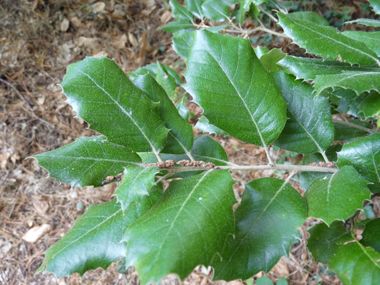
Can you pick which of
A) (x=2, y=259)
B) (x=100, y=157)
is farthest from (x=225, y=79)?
(x=2, y=259)

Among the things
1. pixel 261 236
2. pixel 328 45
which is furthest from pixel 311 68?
pixel 261 236

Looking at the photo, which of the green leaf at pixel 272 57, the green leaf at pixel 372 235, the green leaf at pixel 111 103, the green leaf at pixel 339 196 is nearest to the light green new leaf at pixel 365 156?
the green leaf at pixel 339 196

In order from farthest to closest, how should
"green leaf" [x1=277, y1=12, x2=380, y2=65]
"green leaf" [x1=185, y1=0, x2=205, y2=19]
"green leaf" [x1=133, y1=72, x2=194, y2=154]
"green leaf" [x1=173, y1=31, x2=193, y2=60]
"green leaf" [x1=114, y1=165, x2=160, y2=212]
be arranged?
"green leaf" [x1=185, y1=0, x2=205, y2=19]
"green leaf" [x1=173, y1=31, x2=193, y2=60]
"green leaf" [x1=133, y1=72, x2=194, y2=154]
"green leaf" [x1=277, y1=12, x2=380, y2=65]
"green leaf" [x1=114, y1=165, x2=160, y2=212]

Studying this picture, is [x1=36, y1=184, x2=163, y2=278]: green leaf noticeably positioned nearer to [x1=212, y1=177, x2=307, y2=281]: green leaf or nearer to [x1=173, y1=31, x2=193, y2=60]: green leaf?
[x1=212, y1=177, x2=307, y2=281]: green leaf

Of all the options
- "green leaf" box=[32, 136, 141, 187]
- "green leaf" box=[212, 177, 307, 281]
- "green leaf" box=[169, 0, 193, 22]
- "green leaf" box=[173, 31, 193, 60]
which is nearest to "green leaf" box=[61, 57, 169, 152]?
"green leaf" box=[32, 136, 141, 187]

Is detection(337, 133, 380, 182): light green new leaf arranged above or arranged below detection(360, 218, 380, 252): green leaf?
above

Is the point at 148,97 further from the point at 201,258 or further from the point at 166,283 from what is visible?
the point at 166,283
